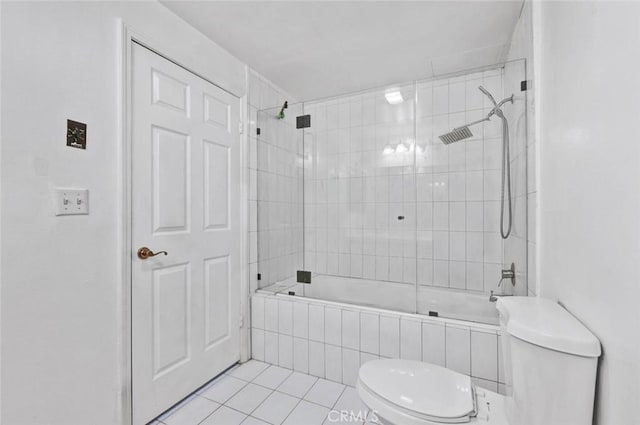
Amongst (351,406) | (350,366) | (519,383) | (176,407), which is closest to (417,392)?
(519,383)

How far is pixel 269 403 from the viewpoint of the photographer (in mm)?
1690

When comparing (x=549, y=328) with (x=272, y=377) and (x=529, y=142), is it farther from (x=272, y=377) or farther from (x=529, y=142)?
(x=272, y=377)

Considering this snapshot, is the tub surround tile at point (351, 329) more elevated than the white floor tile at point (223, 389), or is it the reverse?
the tub surround tile at point (351, 329)

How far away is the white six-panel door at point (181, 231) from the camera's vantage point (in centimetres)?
150

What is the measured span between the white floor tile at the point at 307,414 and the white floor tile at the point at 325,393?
44 mm

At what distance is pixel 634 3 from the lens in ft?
2.15

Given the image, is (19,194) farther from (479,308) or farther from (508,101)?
(508,101)

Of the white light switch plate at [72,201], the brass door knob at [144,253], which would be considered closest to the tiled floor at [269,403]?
the brass door knob at [144,253]

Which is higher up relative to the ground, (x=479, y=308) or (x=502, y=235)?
(x=502, y=235)

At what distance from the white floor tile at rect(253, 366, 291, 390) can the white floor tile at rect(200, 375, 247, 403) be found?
0.36 ft

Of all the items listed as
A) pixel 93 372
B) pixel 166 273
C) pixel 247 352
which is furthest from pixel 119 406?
pixel 247 352

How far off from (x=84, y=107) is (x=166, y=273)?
872mm

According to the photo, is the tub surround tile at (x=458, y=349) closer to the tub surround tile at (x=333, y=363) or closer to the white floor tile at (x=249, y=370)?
the tub surround tile at (x=333, y=363)

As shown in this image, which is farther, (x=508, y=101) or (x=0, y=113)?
(x=508, y=101)
